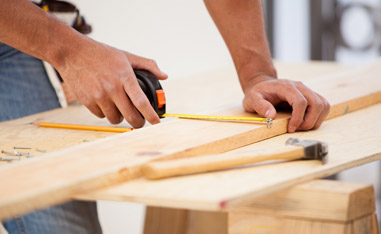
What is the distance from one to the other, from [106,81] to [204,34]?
9.25ft

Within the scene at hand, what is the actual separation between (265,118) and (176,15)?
2587 millimetres

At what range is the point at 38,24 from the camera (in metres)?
1.36

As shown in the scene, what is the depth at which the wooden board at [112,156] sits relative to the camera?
89cm

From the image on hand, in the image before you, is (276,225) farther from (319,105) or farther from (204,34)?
(204,34)

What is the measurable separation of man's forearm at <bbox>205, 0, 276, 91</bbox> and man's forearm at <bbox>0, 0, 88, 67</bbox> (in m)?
0.55

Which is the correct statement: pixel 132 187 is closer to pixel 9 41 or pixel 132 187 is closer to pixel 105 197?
pixel 105 197

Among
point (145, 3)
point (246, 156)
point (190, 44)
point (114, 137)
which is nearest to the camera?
point (246, 156)

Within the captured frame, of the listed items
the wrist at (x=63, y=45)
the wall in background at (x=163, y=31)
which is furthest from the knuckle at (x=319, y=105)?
the wall in background at (x=163, y=31)

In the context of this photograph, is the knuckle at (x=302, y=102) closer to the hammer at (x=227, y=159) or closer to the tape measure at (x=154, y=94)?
the tape measure at (x=154, y=94)

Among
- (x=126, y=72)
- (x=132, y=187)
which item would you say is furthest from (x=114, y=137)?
(x=132, y=187)

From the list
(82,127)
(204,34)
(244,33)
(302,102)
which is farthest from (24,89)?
(204,34)

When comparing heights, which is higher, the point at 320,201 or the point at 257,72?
the point at 257,72

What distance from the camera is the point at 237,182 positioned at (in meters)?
0.98

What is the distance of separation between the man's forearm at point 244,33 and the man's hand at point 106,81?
0.45m
